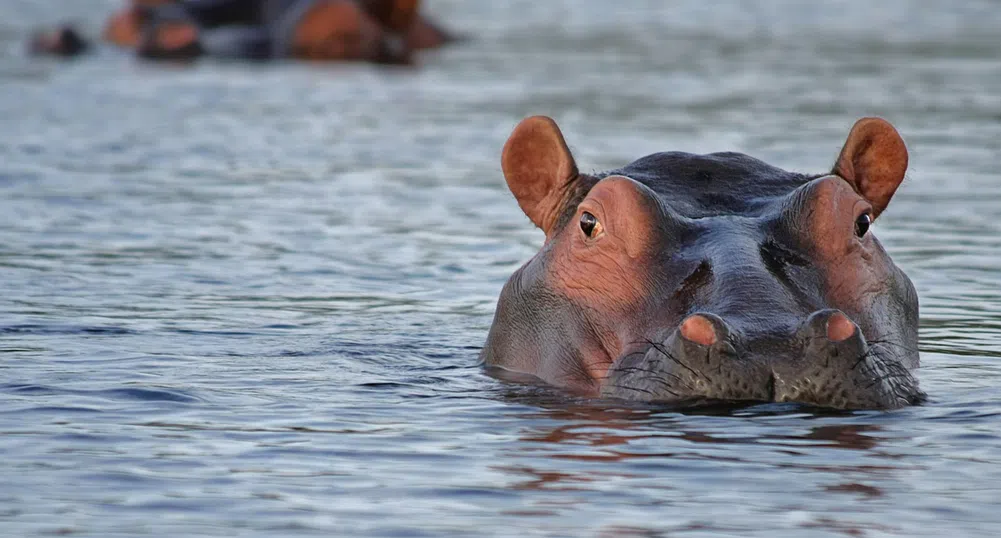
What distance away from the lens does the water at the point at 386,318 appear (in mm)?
6258

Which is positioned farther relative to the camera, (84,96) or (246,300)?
(84,96)

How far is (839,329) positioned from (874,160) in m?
1.90

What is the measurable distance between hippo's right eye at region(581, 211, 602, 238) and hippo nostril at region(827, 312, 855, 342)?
143 centimetres

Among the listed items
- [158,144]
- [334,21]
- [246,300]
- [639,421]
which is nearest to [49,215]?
[246,300]

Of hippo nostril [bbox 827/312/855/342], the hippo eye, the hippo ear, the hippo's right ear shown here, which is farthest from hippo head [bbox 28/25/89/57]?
hippo nostril [bbox 827/312/855/342]

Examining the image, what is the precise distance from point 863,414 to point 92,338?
4014 mm

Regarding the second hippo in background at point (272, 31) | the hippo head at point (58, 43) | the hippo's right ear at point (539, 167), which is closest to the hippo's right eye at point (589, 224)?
the hippo's right ear at point (539, 167)

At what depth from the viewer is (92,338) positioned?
961cm

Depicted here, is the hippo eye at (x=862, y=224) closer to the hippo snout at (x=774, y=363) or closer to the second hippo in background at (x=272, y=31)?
the hippo snout at (x=774, y=363)

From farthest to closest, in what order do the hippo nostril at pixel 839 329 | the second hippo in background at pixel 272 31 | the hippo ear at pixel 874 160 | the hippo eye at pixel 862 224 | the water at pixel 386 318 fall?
the second hippo in background at pixel 272 31
the hippo ear at pixel 874 160
the hippo eye at pixel 862 224
the hippo nostril at pixel 839 329
the water at pixel 386 318

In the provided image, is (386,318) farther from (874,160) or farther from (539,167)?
(874,160)

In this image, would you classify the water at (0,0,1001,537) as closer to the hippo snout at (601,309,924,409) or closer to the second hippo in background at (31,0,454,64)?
the hippo snout at (601,309,924,409)

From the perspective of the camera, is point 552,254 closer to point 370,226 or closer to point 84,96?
point 370,226

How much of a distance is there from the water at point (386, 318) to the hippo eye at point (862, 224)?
742mm
